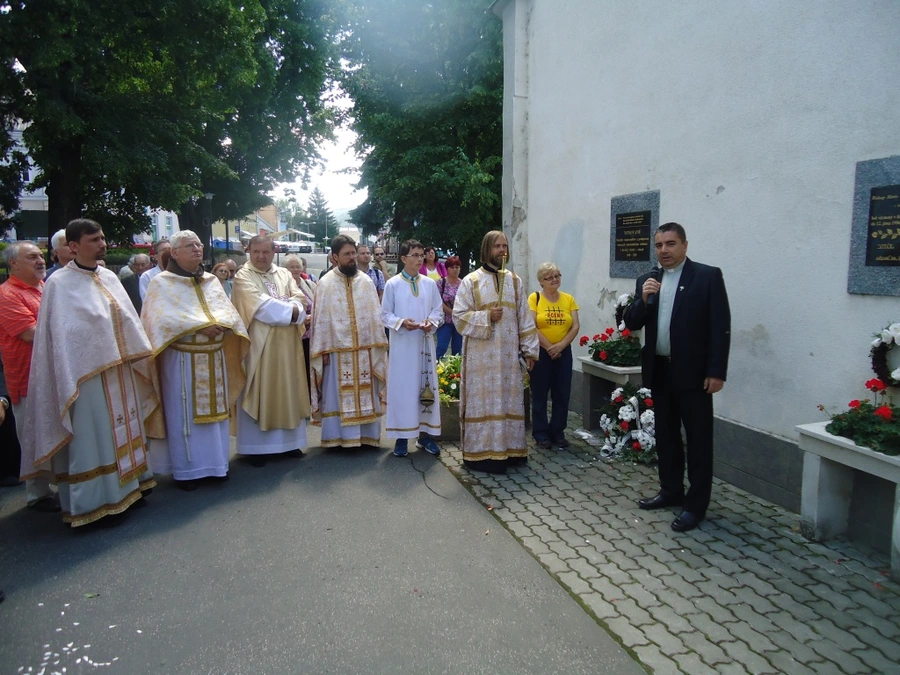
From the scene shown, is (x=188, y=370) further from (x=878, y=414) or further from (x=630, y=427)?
(x=878, y=414)

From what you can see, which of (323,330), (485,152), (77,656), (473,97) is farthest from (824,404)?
(485,152)

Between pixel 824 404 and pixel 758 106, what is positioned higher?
pixel 758 106

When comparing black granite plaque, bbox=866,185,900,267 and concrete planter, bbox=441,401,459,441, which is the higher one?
black granite plaque, bbox=866,185,900,267

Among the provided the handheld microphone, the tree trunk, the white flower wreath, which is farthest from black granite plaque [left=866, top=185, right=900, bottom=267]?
the tree trunk

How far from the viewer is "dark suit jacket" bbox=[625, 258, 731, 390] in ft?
14.3

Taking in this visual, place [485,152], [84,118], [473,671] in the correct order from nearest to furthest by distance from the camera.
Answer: [473,671]
[84,118]
[485,152]

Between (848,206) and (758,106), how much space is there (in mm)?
1165

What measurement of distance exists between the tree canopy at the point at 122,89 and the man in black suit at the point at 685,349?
526 inches

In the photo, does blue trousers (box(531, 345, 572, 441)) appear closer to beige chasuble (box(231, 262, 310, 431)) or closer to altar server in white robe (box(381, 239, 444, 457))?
altar server in white robe (box(381, 239, 444, 457))

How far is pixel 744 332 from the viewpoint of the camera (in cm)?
528

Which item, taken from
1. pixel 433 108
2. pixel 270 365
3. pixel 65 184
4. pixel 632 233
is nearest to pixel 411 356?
pixel 270 365

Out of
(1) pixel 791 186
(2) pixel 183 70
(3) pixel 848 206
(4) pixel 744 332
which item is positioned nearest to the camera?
(3) pixel 848 206

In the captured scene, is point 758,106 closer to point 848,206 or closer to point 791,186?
point 791,186

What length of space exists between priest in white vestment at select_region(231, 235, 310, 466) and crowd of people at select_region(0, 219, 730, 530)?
0.01 metres
